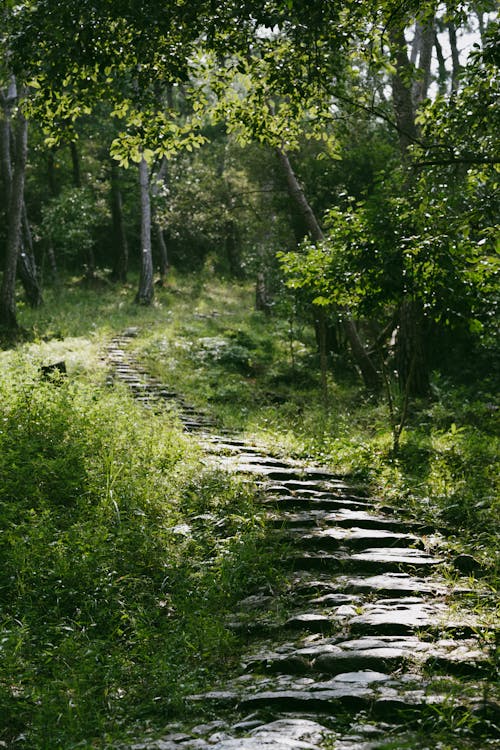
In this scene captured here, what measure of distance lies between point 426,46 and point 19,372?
372 inches

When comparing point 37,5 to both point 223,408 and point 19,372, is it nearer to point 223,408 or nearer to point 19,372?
point 19,372

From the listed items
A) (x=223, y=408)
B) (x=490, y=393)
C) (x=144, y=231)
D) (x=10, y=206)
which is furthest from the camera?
(x=144, y=231)

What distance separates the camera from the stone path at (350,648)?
10.2 ft

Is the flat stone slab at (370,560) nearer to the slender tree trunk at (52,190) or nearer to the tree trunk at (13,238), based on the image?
the tree trunk at (13,238)

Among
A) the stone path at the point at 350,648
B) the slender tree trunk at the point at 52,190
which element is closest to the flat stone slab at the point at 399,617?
the stone path at the point at 350,648

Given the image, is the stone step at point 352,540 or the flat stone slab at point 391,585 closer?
the flat stone slab at point 391,585

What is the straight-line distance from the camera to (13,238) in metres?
14.5

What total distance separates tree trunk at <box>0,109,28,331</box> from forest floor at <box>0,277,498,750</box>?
5414 mm

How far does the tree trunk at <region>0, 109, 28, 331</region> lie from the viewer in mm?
14125

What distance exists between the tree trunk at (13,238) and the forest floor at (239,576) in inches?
213

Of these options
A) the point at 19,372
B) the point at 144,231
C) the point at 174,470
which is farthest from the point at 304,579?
the point at 144,231

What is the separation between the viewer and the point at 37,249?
98.4ft

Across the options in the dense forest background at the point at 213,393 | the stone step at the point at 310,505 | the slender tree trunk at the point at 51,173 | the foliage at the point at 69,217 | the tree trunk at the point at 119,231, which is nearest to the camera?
the dense forest background at the point at 213,393

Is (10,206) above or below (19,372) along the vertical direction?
above
